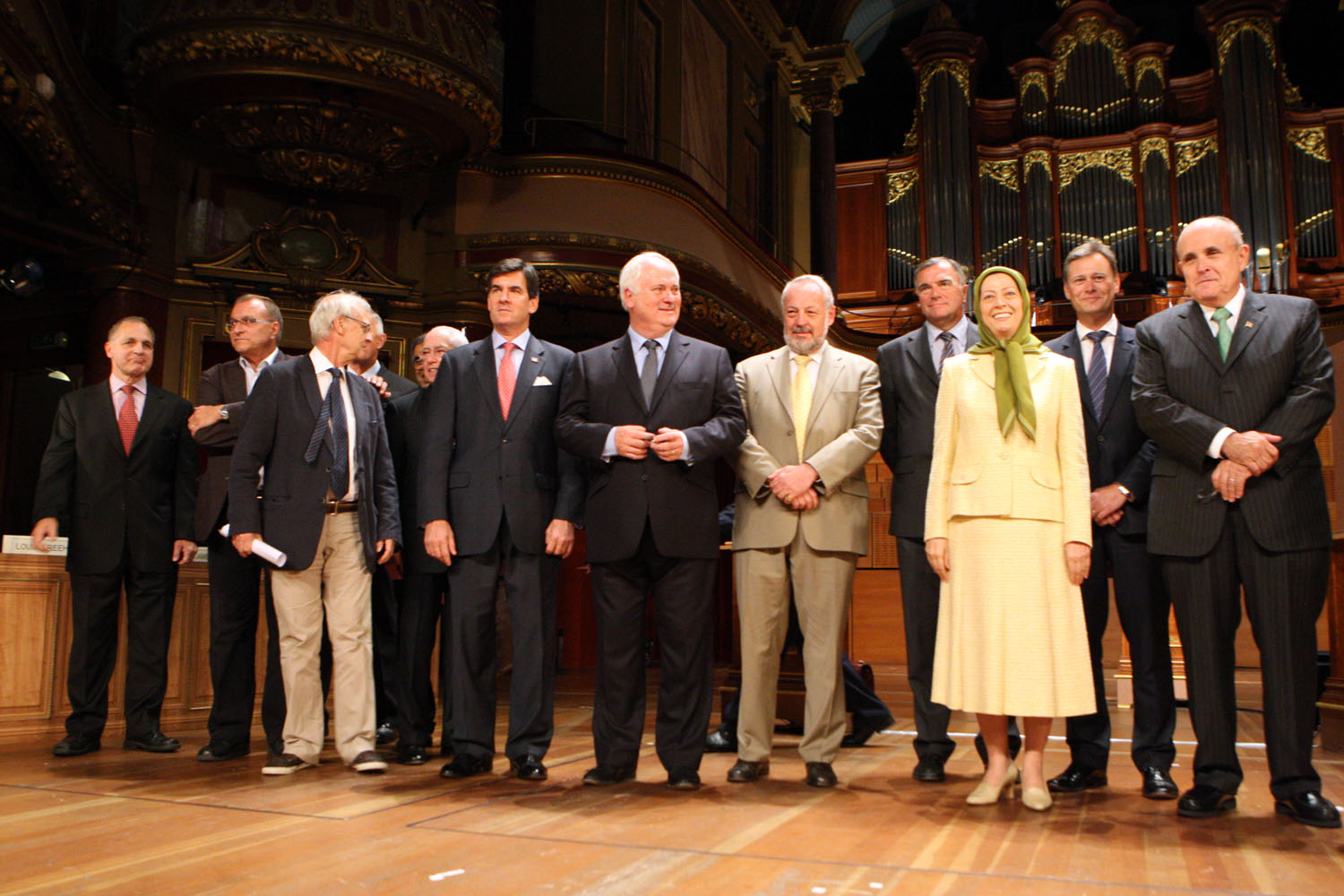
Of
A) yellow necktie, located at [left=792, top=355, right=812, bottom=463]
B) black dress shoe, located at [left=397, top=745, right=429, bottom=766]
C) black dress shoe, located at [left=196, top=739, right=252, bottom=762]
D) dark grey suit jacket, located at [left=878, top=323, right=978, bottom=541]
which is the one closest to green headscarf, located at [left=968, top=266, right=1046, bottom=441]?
dark grey suit jacket, located at [left=878, top=323, right=978, bottom=541]

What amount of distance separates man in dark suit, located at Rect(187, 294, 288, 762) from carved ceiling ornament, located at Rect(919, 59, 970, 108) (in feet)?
32.2

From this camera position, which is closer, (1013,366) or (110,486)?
(1013,366)

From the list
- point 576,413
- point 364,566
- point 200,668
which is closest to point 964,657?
point 576,413

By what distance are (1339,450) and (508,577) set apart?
272 cm

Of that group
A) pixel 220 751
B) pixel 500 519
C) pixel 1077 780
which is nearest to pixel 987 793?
pixel 1077 780

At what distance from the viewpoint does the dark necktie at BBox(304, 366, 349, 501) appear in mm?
3234

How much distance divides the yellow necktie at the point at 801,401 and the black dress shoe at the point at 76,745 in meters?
2.35

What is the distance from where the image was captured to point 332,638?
324 cm

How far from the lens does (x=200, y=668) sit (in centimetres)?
439

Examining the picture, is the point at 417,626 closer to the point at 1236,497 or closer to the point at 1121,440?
the point at 1121,440

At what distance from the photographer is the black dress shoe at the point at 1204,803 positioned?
2.48 meters

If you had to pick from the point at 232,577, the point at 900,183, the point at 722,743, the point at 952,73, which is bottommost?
the point at 722,743

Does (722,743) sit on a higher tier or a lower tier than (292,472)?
lower

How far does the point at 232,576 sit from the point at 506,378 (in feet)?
3.61
